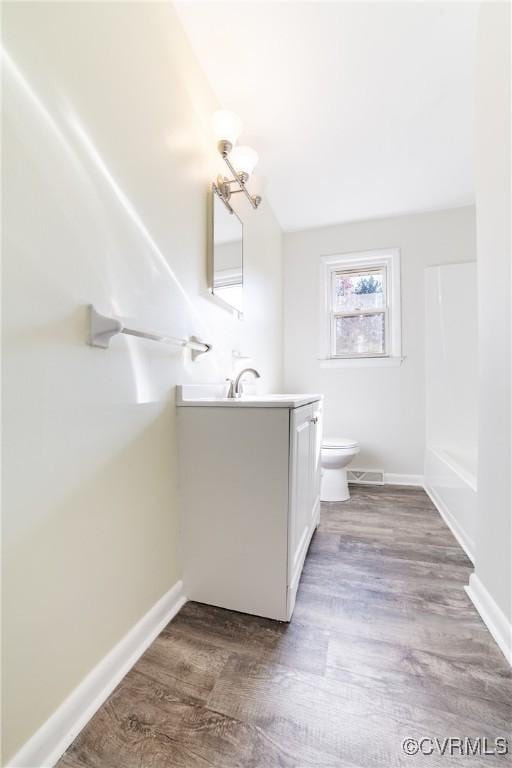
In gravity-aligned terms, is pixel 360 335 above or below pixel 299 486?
above

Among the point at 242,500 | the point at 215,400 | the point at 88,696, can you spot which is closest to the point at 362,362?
the point at 215,400

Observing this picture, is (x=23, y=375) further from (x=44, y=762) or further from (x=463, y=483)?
(x=463, y=483)

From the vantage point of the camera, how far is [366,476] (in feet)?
9.47

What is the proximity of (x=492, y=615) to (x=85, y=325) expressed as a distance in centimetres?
163

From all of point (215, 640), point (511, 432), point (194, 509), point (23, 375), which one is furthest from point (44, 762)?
point (511, 432)

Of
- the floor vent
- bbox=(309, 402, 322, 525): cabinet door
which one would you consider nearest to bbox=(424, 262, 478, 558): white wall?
the floor vent

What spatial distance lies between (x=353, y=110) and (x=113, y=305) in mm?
1807

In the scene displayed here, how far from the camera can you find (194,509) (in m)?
1.27

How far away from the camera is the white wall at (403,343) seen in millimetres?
2787

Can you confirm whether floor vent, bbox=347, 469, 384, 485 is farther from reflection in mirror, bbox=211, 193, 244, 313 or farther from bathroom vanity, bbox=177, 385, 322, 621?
reflection in mirror, bbox=211, 193, 244, 313

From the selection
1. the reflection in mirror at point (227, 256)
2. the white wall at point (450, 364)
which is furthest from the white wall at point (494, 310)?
the white wall at point (450, 364)

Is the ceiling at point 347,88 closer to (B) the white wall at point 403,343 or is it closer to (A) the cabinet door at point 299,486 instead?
(B) the white wall at point 403,343

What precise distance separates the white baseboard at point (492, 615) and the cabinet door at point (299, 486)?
680 mm

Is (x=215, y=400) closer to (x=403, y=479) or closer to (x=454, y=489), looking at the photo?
(x=454, y=489)
